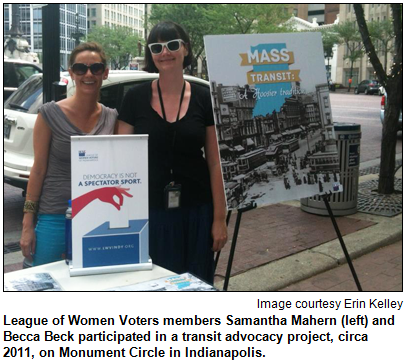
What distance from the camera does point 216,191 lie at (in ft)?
9.86

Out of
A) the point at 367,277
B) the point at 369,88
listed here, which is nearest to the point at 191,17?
the point at 369,88

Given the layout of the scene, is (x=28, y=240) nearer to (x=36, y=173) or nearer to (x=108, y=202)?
(x=36, y=173)

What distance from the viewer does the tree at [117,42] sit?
7750cm

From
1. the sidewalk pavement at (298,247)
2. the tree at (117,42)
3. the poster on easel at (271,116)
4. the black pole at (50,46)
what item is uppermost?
the tree at (117,42)

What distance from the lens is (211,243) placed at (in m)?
3.04

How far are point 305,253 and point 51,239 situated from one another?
Result: 124 inches

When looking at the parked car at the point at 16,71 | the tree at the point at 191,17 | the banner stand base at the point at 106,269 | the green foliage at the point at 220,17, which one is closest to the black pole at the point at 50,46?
the banner stand base at the point at 106,269

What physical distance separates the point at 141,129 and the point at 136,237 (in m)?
0.63

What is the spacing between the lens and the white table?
2.35m

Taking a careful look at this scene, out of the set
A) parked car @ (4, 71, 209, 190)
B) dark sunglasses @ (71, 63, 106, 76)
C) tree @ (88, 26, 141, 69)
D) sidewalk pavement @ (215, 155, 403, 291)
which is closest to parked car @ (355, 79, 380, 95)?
tree @ (88, 26, 141, 69)

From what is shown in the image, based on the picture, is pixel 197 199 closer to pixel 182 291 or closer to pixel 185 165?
pixel 185 165

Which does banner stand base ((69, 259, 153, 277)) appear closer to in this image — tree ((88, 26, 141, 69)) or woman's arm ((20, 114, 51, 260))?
woman's arm ((20, 114, 51, 260))

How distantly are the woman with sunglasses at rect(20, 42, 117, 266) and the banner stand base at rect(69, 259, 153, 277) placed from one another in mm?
412

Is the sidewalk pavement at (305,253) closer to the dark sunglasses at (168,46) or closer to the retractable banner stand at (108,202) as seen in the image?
the retractable banner stand at (108,202)
